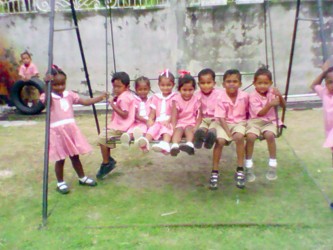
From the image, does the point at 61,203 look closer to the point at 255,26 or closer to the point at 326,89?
the point at 326,89

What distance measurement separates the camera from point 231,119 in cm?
449

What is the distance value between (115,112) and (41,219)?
129cm

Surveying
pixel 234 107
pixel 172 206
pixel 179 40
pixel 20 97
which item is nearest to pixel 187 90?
pixel 234 107

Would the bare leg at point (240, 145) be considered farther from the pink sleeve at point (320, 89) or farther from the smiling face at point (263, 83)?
the pink sleeve at point (320, 89)

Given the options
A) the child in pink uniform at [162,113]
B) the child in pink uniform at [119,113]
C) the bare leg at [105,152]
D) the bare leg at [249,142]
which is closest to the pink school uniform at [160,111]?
the child in pink uniform at [162,113]

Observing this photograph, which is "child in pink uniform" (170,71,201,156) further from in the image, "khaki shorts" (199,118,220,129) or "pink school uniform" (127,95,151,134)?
"pink school uniform" (127,95,151,134)

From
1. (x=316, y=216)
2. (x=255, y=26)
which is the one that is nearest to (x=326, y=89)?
(x=316, y=216)

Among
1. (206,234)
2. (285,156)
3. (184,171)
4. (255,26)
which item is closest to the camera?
(206,234)

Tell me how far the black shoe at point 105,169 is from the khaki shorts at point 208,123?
109 cm

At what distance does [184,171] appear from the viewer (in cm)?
520

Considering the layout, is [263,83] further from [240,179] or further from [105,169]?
[105,169]

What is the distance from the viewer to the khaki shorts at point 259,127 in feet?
14.0

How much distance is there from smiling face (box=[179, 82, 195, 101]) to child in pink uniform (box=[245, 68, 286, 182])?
575 millimetres

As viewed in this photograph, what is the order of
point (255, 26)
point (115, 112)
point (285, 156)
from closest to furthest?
1. point (115, 112)
2. point (285, 156)
3. point (255, 26)
